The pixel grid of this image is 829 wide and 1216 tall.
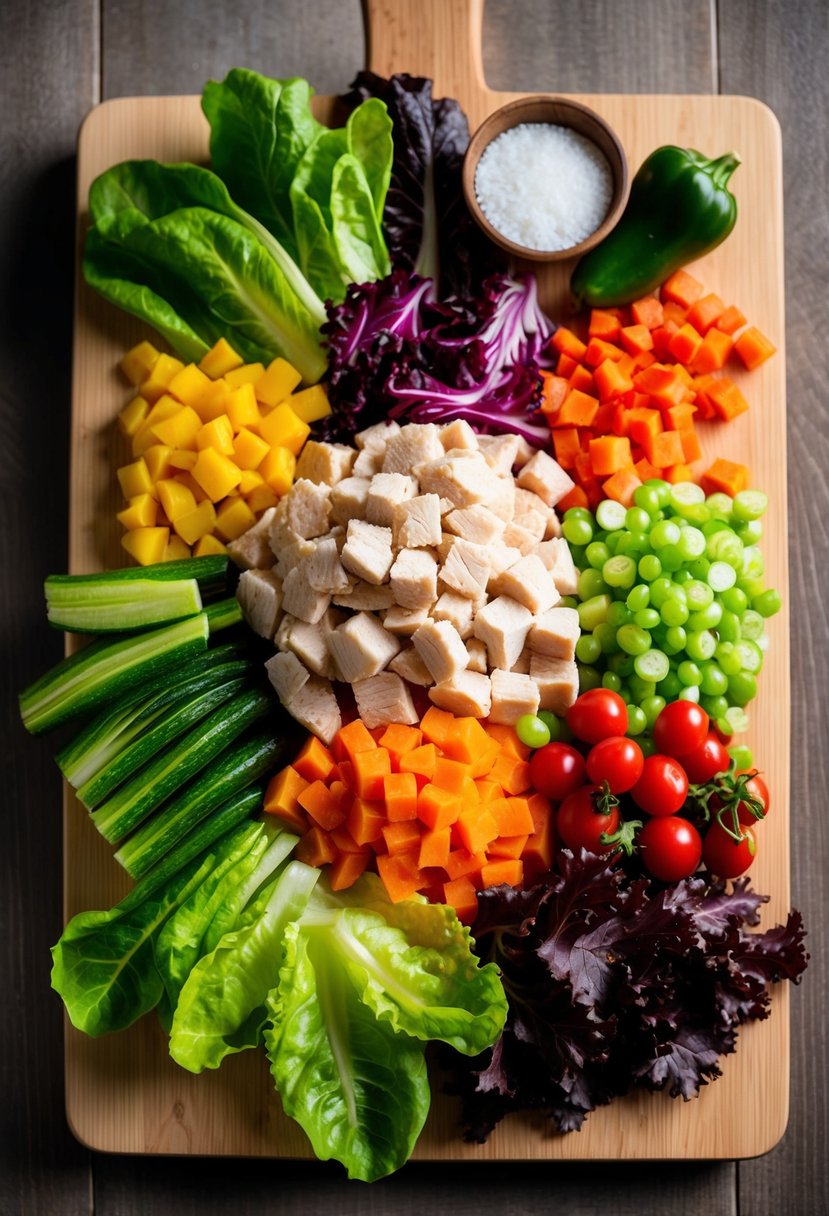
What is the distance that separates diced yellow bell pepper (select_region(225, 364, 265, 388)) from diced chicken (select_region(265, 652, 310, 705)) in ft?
2.35

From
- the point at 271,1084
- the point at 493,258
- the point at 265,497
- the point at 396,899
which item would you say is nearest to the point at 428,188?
the point at 493,258

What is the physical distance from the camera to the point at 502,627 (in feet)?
8.41

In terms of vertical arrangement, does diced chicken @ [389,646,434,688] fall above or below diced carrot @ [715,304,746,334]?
below

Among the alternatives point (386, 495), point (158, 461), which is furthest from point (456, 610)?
point (158, 461)

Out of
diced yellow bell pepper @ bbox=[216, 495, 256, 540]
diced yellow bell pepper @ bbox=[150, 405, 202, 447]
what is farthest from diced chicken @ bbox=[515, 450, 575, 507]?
diced yellow bell pepper @ bbox=[150, 405, 202, 447]

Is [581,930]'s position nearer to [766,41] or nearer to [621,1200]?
[621,1200]

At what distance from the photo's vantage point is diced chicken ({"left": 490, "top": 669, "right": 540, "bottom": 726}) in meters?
2.60

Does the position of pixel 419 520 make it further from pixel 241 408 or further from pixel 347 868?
pixel 347 868

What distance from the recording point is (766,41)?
3.13m

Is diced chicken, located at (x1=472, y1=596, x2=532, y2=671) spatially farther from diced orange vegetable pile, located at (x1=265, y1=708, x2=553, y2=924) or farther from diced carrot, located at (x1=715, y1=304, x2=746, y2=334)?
diced carrot, located at (x1=715, y1=304, x2=746, y2=334)

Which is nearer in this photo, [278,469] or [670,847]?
[670,847]

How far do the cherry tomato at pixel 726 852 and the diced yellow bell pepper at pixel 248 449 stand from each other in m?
1.45

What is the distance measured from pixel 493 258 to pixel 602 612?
1012 mm

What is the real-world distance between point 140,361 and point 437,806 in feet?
4.62
